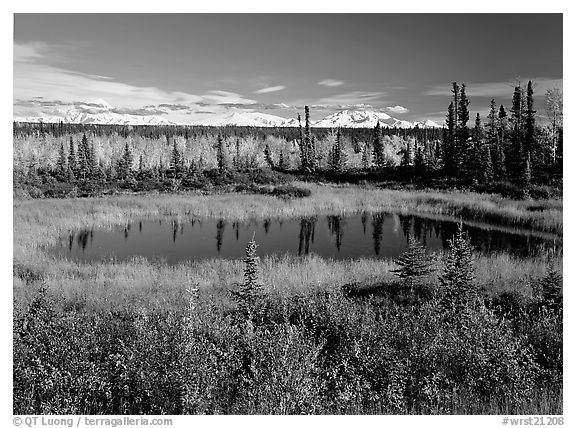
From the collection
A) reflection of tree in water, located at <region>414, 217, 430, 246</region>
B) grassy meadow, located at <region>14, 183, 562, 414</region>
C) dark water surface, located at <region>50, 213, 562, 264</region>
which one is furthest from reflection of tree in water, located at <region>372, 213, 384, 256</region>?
grassy meadow, located at <region>14, 183, 562, 414</region>

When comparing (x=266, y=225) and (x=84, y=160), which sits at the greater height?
(x=84, y=160)

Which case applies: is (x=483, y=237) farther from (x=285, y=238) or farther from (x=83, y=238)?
(x=83, y=238)

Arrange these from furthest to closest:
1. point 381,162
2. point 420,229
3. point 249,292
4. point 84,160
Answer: point 381,162 → point 84,160 → point 420,229 → point 249,292

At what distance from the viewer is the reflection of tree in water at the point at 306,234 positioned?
49.5 ft

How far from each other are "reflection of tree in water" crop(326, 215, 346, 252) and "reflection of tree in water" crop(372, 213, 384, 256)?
4.29 ft

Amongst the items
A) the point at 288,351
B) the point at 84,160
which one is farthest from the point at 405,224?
the point at 84,160

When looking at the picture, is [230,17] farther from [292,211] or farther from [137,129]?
[137,129]

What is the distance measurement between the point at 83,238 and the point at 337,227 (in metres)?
10.3

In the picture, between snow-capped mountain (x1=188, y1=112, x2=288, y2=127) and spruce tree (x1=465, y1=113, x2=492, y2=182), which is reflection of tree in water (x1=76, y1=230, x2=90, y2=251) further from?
spruce tree (x1=465, y1=113, x2=492, y2=182)

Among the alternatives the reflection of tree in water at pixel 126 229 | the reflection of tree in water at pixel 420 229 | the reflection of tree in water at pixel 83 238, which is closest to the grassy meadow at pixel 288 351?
the reflection of tree in water at pixel 83 238

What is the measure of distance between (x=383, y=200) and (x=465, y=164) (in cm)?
801

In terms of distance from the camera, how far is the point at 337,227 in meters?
18.2

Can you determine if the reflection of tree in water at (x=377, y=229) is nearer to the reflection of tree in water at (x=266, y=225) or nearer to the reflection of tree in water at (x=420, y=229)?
the reflection of tree in water at (x=420, y=229)

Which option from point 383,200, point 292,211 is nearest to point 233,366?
point 292,211
